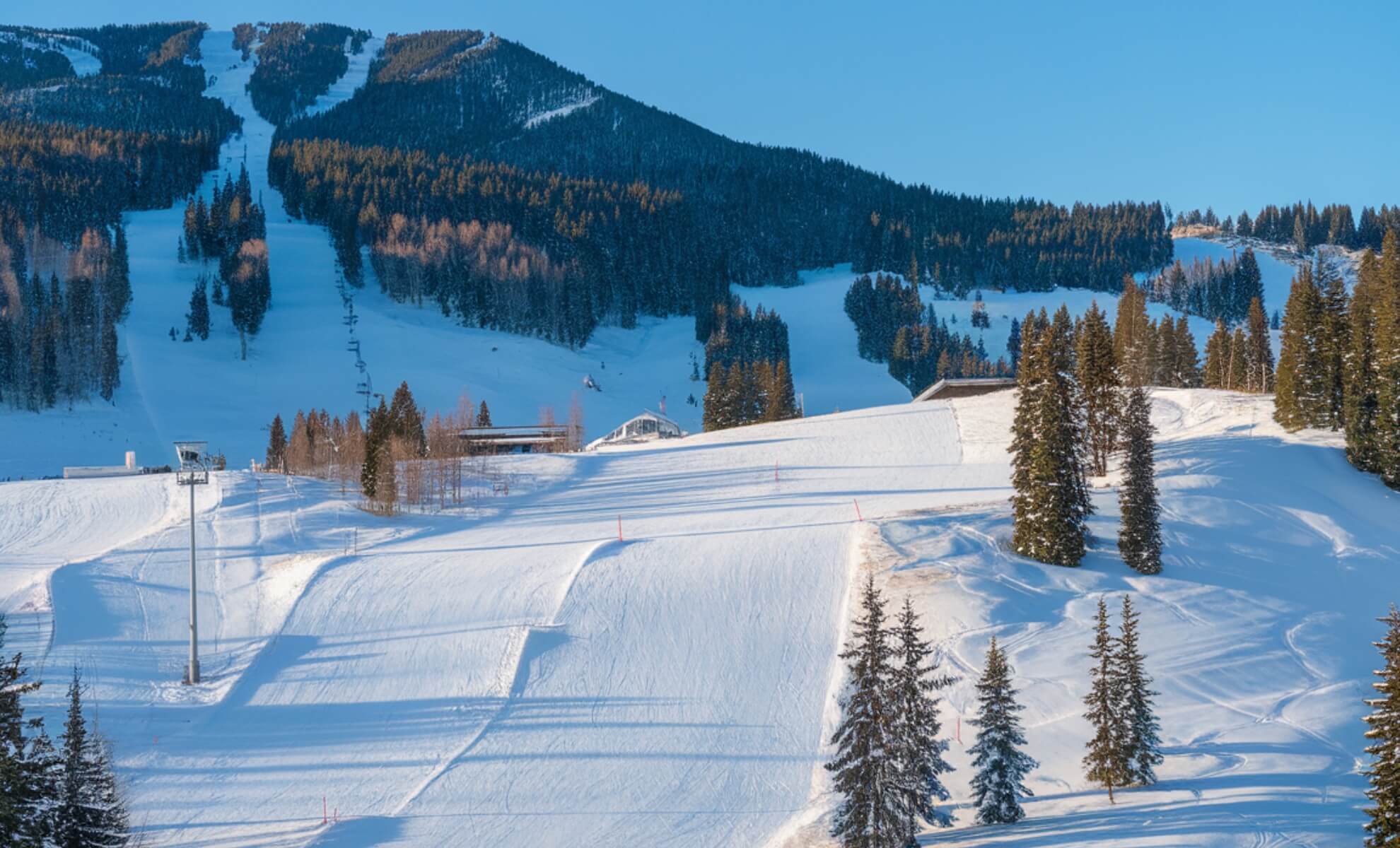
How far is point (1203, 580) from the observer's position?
3669 cm

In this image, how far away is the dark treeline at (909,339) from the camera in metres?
132

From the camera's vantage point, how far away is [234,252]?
12650cm

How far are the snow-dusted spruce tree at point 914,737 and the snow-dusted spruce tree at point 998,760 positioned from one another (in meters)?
0.98

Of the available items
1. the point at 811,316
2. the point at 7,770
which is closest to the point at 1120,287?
the point at 811,316

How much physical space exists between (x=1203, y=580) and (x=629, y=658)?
20542mm

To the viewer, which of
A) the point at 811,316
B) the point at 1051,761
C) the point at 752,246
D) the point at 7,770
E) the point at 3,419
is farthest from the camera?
the point at 752,246

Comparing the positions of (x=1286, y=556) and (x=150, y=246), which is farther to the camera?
(x=150, y=246)

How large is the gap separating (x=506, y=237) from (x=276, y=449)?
70577 millimetres

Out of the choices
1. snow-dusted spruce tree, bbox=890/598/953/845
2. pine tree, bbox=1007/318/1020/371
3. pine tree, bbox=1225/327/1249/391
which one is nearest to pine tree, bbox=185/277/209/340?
pine tree, bbox=1007/318/1020/371

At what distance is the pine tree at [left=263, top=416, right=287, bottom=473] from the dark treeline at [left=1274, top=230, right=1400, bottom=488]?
63811 mm

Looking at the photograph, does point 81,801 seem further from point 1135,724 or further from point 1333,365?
point 1333,365

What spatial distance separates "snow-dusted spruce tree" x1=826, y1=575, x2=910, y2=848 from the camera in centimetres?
2044

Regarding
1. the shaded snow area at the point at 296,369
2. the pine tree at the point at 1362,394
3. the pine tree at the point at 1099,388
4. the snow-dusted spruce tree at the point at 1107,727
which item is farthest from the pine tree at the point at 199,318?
the snow-dusted spruce tree at the point at 1107,727

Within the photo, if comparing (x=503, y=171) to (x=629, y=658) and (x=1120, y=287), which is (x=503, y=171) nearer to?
(x=1120, y=287)
